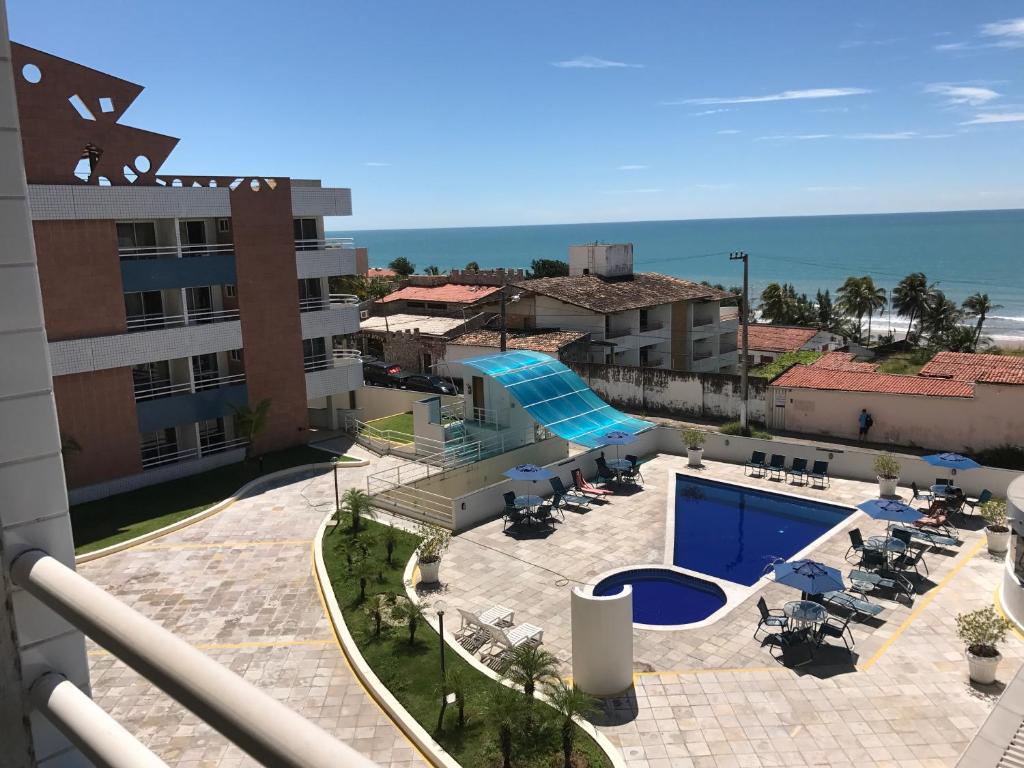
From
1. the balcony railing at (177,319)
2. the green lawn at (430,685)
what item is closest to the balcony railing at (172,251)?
the balcony railing at (177,319)

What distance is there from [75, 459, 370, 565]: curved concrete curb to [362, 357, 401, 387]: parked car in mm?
14161

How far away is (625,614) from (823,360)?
26.4 metres

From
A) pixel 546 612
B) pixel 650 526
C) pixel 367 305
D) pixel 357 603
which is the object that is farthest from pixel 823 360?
pixel 367 305

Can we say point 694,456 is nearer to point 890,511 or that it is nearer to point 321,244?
point 890,511

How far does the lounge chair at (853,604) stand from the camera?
17.5 m

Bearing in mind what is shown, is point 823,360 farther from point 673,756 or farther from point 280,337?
point 673,756

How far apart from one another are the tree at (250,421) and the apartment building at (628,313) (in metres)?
19.9

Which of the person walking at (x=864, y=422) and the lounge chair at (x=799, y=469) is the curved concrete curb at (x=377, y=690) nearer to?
the lounge chair at (x=799, y=469)

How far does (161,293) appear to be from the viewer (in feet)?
97.4

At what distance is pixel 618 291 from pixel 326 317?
71.4 ft

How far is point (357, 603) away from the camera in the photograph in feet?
60.6

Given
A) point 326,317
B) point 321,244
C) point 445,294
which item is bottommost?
point 445,294

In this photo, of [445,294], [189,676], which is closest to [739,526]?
[189,676]

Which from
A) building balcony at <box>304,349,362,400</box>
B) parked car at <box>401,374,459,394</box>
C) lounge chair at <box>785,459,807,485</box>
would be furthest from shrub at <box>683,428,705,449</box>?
parked car at <box>401,374,459,394</box>
